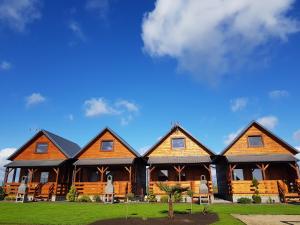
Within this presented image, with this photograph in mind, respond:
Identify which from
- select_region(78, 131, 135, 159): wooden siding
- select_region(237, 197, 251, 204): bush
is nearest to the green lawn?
select_region(237, 197, 251, 204): bush

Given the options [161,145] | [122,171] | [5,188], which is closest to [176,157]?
[161,145]

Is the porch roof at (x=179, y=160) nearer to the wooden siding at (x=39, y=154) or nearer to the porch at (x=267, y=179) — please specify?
the porch at (x=267, y=179)

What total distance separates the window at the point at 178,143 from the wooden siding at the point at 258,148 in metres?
4.50

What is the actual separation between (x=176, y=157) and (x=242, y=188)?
671cm

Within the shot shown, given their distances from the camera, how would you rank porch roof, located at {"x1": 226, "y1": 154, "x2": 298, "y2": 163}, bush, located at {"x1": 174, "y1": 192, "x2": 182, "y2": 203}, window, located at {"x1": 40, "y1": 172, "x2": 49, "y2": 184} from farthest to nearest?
window, located at {"x1": 40, "y1": 172, "x2": 49, "y2": 184}
porch roof, located at {"x1": 226, "y1": 154, "x2": 298, "y2": 163}
bush, located at {"x1": 174, "y1": 192, "x2": 182, "y2": 203}

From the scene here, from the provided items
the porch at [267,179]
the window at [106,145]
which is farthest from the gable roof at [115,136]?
the porch at [267,179]

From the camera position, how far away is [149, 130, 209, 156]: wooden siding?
26.8 metres

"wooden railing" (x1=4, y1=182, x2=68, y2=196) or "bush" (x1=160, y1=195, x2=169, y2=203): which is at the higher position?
"wooden railing" (x1=4, y1=182, x2=68, y2=196)

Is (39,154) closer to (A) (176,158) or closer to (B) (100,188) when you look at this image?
(B) (100,188)

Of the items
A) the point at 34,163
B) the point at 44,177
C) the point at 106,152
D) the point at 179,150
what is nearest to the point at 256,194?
the point at 179,150

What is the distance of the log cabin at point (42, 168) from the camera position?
26938 mm

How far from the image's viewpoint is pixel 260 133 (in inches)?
1037

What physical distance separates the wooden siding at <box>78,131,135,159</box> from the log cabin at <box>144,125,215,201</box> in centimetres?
245

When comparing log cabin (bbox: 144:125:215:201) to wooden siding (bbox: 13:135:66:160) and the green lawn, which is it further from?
wooden siding (bbox: 13:135:66:160)
